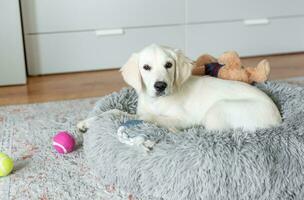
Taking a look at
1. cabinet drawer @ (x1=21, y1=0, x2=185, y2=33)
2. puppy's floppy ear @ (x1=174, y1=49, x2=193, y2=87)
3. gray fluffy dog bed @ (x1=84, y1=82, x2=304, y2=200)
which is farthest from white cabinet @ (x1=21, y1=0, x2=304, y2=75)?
gray fluffy dog bed @ (x1=84, y1=82, x2=304, y2=200)

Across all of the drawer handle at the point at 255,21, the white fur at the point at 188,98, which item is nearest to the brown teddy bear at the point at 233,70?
the white fur at the point at 188,98

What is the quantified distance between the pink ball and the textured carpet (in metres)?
0.03

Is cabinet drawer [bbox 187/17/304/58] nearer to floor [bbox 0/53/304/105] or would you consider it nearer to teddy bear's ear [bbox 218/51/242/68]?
floor [bbox 0/53/304/105]

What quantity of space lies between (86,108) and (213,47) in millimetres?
1319

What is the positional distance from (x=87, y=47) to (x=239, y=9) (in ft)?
3.86

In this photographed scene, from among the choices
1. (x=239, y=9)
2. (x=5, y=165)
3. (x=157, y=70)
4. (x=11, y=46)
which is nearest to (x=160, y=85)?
(x=157, y=70)

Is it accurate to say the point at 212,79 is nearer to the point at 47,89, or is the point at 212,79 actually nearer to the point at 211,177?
the point at 211,177

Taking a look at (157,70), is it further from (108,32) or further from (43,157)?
(108,32)

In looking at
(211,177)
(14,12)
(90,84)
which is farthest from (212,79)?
(14,12)

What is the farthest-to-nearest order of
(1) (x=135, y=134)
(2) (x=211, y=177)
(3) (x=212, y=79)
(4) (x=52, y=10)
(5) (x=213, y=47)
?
(5) (x=213, y=47) < (4) (x=52, y=10) < (3) (x=212, y=79) < (1) (x=135, y=134) < (2) (x=211, y=177)

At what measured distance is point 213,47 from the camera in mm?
3641

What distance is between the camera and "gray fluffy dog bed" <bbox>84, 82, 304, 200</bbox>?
1.68 meters

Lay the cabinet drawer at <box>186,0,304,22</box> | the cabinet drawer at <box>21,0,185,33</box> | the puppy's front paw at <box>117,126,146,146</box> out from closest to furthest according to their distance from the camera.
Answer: the puppy's front paw at <box>117,126,146,146</box> < the cabinet drawer at <box>21,0,185,33</box> < the cabinet drawer at <box>186,0,304,22</box>

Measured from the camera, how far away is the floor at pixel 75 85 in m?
2.97
